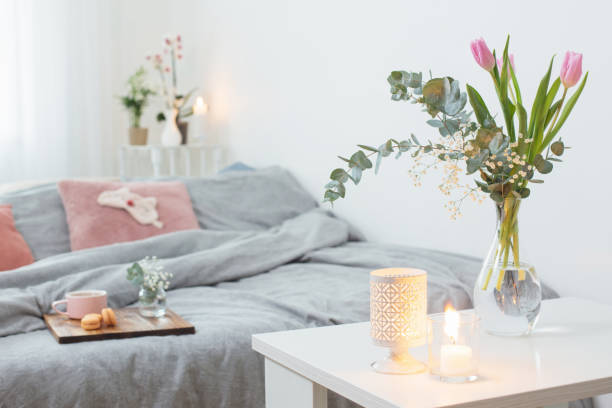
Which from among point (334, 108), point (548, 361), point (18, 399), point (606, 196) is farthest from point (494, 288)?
point (334, 108)

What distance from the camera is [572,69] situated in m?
1.09

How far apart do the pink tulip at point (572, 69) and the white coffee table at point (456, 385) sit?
0.40 m

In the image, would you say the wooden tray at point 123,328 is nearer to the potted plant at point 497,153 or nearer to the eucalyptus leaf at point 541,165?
the potted plant at point 497,153

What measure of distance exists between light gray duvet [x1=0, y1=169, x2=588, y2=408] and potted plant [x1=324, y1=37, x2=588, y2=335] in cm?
54

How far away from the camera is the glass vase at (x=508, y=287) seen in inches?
45.4

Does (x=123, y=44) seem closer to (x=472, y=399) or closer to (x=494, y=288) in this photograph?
(x=494, y=288)

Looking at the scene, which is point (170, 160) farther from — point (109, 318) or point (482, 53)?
point (482, 53)

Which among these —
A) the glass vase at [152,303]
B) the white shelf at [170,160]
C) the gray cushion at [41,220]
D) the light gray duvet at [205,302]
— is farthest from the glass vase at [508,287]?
the white shelf at [170,160]

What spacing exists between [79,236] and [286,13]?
1214 millimetres

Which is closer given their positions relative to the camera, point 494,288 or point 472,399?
point 472,399

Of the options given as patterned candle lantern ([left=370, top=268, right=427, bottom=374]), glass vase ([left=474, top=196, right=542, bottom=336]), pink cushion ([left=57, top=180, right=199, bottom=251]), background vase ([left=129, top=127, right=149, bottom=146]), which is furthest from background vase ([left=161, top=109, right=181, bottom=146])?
patterned candle lantern ([left=370, top=268, right=427, bottom=374])

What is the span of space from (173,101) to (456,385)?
2.71 meters

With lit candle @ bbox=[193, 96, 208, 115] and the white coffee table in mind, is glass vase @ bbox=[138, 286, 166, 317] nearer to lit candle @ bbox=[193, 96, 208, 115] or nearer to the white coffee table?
the white coffee table

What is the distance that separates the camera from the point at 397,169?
7.62 feet
